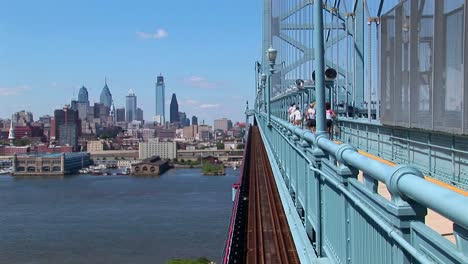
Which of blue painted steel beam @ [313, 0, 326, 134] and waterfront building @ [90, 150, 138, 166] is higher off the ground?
blue painted steel beam @ [313, 0, 326, 134]

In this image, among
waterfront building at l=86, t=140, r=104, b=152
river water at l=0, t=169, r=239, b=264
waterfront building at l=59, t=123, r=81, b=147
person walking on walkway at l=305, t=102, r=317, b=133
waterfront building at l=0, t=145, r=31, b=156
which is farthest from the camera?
waterfront building at l=59, t=123, r=81, b=147

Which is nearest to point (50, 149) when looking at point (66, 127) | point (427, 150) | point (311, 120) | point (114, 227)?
point (66, 127)

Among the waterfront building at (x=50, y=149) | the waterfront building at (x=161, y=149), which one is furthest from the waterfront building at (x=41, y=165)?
the waterfront building at (x=50, y=149)

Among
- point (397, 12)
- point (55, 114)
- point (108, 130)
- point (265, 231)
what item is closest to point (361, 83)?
point (265, 231)

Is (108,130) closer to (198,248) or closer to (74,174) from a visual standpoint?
(74,174)

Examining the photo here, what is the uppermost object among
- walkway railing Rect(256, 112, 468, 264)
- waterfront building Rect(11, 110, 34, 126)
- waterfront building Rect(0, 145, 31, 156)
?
waterfront building Rect(11, 110, 34, 126)

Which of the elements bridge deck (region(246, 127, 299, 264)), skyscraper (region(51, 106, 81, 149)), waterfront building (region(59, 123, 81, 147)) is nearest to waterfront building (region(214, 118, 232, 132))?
skyscraper (region(51, 106, 81, 149))

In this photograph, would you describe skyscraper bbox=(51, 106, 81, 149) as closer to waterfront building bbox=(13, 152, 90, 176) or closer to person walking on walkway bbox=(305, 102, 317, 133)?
waterfront building bbox=(13, 152, 90, 176)
